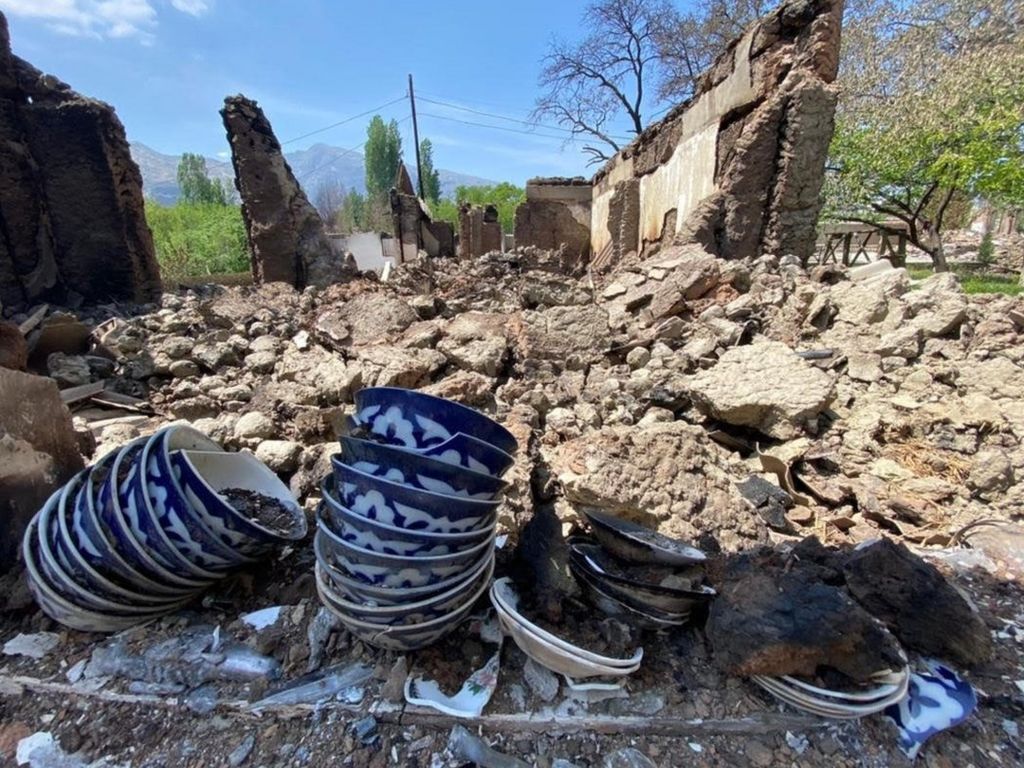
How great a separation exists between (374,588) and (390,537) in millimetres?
142

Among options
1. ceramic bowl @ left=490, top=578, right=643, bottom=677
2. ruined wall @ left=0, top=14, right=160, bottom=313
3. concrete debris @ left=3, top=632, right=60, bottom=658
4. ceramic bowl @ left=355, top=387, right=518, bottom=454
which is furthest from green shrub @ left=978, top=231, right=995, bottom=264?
ruined wall @ left=0, top=14, right=160, bottom=313

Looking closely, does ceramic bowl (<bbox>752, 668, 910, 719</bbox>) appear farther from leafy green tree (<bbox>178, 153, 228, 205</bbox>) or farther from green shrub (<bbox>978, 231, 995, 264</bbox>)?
leafy green tree (<bbox>178, 153, 228, 205</bbox>)

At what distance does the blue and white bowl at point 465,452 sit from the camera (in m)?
1.21

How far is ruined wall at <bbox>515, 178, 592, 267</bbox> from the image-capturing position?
11445mm

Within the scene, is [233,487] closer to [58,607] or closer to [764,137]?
[58,607]

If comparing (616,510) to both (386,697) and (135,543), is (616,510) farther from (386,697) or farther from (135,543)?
(135,543)

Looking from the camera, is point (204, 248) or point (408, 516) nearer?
point (408, 516)

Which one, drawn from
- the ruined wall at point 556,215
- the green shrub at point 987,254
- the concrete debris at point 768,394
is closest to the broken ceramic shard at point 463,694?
the concrete debris at point 768,394

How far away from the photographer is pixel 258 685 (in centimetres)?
139

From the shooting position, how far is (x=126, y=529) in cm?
135

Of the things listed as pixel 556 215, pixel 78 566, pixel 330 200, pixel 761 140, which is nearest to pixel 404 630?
pixel 78 566

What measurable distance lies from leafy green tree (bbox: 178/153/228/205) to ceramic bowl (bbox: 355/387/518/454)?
41.7 metres

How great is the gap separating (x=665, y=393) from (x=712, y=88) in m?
4.06

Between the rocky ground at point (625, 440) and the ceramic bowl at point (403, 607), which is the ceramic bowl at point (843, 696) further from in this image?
the ceramic bowl at point (403, 607)
